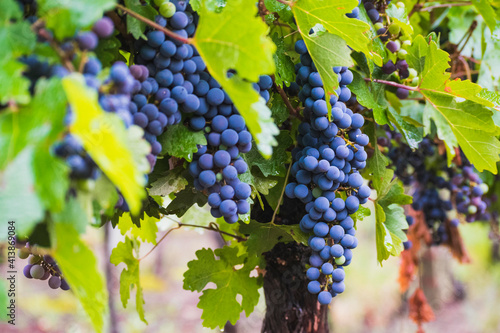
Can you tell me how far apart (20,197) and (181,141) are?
10.6 inches

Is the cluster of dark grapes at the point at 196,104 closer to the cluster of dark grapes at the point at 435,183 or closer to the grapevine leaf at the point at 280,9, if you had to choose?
the grapevine leaf at the point at 280,9

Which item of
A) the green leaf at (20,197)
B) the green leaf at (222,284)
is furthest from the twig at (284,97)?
the green leaf at (20,197)

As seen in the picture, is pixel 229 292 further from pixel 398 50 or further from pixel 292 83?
pixel 398 50

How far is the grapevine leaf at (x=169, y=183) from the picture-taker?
0.69 m

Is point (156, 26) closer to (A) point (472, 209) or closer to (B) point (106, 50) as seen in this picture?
(B) point (106, 50)

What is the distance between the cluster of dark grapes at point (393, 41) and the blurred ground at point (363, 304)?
12.6 ft

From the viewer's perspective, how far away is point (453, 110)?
870 millimetres

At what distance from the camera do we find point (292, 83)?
795 millimetres

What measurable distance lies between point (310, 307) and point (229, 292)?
0.60 ft

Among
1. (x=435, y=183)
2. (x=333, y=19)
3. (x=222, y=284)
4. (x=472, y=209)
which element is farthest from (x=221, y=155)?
(x=435, y=183)

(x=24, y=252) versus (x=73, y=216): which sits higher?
(x=73, y=216)

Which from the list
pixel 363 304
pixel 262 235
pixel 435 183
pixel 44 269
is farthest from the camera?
pixel 363 304

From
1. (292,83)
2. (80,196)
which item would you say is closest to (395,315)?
(292,83)

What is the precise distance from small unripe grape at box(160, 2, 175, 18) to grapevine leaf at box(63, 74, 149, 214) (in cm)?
24
